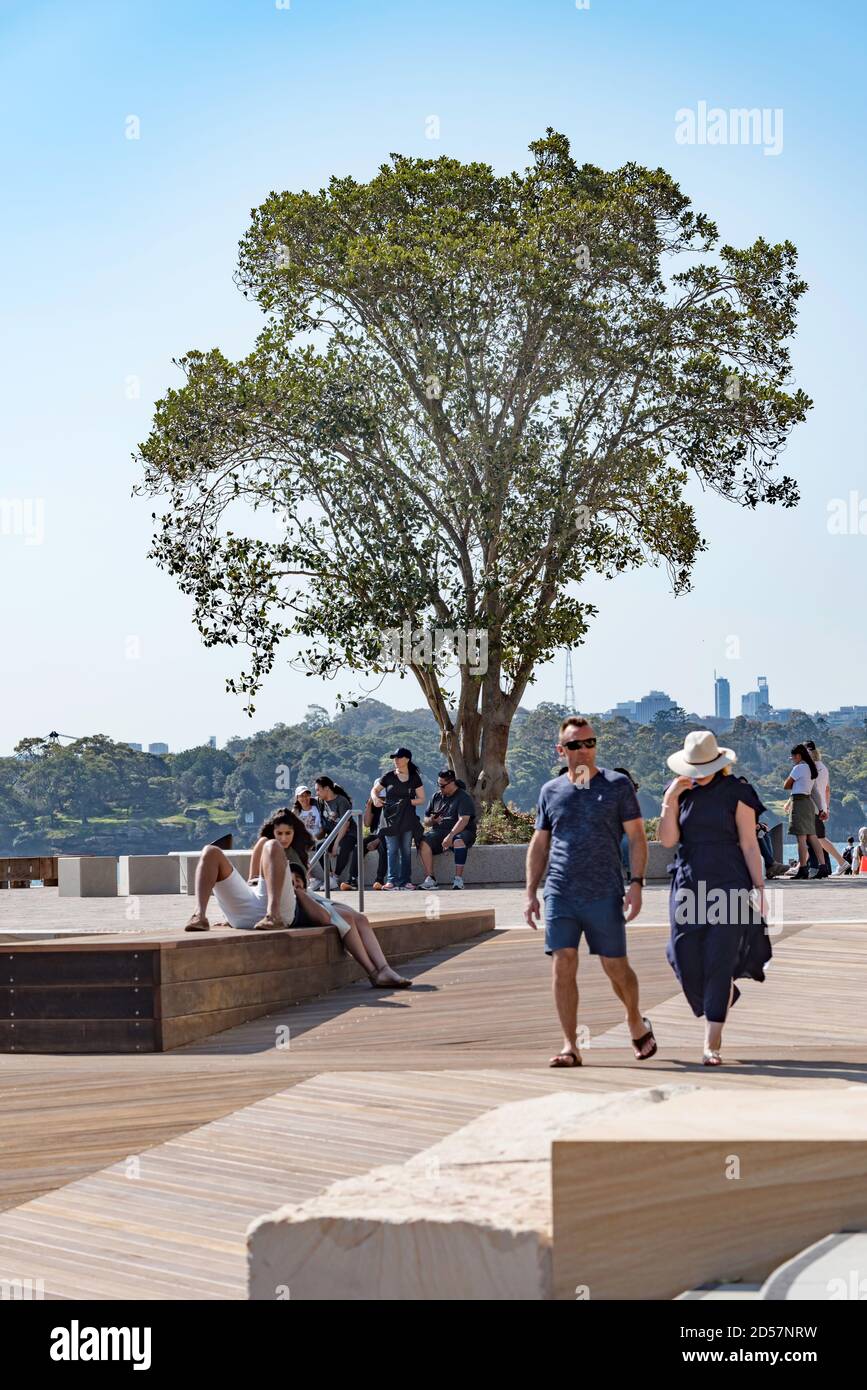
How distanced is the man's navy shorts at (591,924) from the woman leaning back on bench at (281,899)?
349 centimetres

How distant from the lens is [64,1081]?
28.3 ft

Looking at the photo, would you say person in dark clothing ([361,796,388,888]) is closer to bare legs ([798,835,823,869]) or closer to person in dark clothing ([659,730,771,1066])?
bare legs ([798,835,823,869])

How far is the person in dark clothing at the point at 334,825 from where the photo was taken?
19.5m

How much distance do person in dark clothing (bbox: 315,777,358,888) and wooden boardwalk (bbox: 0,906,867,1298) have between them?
7.00 m

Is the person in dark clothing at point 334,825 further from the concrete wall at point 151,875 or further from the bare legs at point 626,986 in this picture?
the bare legs at point 626,986

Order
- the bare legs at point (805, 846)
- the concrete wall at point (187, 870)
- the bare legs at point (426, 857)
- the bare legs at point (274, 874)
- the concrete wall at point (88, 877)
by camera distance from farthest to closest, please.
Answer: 1. the concrete wall at point (88, 877)
2. the concrete wall at point (187, 870)
3. the bare legs at point (805, 846)
4. the bare legs at point (426, 857)
5. the bare legs at point (274, 874)

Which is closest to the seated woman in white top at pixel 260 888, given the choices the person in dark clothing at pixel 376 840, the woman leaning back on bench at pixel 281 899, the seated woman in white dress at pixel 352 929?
the woman leaning back on bench at pixel 281 899

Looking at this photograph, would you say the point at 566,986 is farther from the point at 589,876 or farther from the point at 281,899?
the point at 281,899

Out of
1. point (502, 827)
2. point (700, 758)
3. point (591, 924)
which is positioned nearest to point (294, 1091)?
point (591, 924)

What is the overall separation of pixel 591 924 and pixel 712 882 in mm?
667

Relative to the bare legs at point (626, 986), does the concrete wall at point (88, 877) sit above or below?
below

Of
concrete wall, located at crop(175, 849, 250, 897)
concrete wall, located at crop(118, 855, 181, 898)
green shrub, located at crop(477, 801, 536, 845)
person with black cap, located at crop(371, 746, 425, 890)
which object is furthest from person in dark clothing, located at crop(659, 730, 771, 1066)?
concrete wall, located at crop(118, 855, 181, 898)
